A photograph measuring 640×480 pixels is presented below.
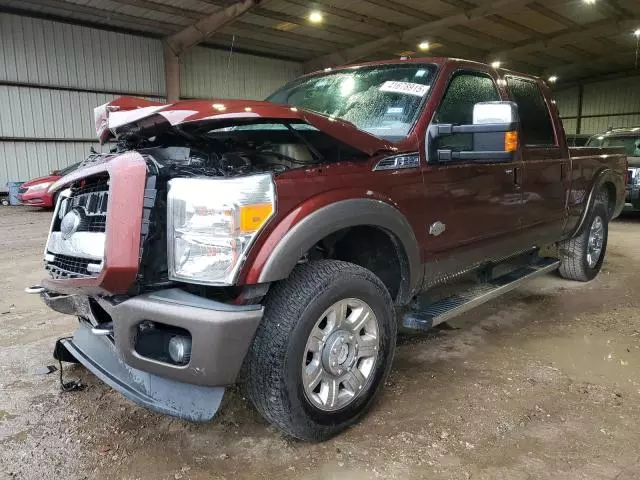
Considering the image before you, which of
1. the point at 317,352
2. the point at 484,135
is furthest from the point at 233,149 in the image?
the point at 484,135

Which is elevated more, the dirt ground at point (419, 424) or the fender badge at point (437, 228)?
the fender badge at point (437, 228)

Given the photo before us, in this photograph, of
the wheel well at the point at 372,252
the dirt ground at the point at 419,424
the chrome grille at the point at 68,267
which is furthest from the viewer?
the wheel well at the point at 372,252

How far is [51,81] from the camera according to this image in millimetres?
15125

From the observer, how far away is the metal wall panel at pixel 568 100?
89.1 feet

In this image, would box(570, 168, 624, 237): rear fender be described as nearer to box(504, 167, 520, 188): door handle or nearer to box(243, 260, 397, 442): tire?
box(504, 167, 520, 188): door handle

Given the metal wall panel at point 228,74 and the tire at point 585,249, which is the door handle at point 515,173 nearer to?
the tire at point 585,249

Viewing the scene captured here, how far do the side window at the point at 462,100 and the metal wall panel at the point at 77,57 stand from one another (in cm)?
1519

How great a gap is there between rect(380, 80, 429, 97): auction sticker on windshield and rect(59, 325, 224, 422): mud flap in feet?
6.52

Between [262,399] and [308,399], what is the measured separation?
0.67ft

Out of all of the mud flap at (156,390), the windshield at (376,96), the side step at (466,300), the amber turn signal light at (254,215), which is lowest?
the mud flap at (156,390)

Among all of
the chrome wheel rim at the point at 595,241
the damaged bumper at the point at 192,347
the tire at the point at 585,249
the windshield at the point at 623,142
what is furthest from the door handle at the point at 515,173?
the windshield at the point at 623,142

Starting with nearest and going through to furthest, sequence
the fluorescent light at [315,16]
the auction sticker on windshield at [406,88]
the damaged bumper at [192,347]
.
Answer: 1. the damaged bumper at [192,347]
2. the auction sticker on windshield at [406,88]
3. the fluorescent light at [315,16]

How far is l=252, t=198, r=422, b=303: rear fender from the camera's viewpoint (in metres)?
1.99

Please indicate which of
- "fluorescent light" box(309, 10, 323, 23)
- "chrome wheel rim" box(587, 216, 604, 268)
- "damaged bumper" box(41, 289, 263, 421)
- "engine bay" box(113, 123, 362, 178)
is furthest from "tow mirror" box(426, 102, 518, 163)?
"fluorescent light" box(309, 10, 323, 23)
